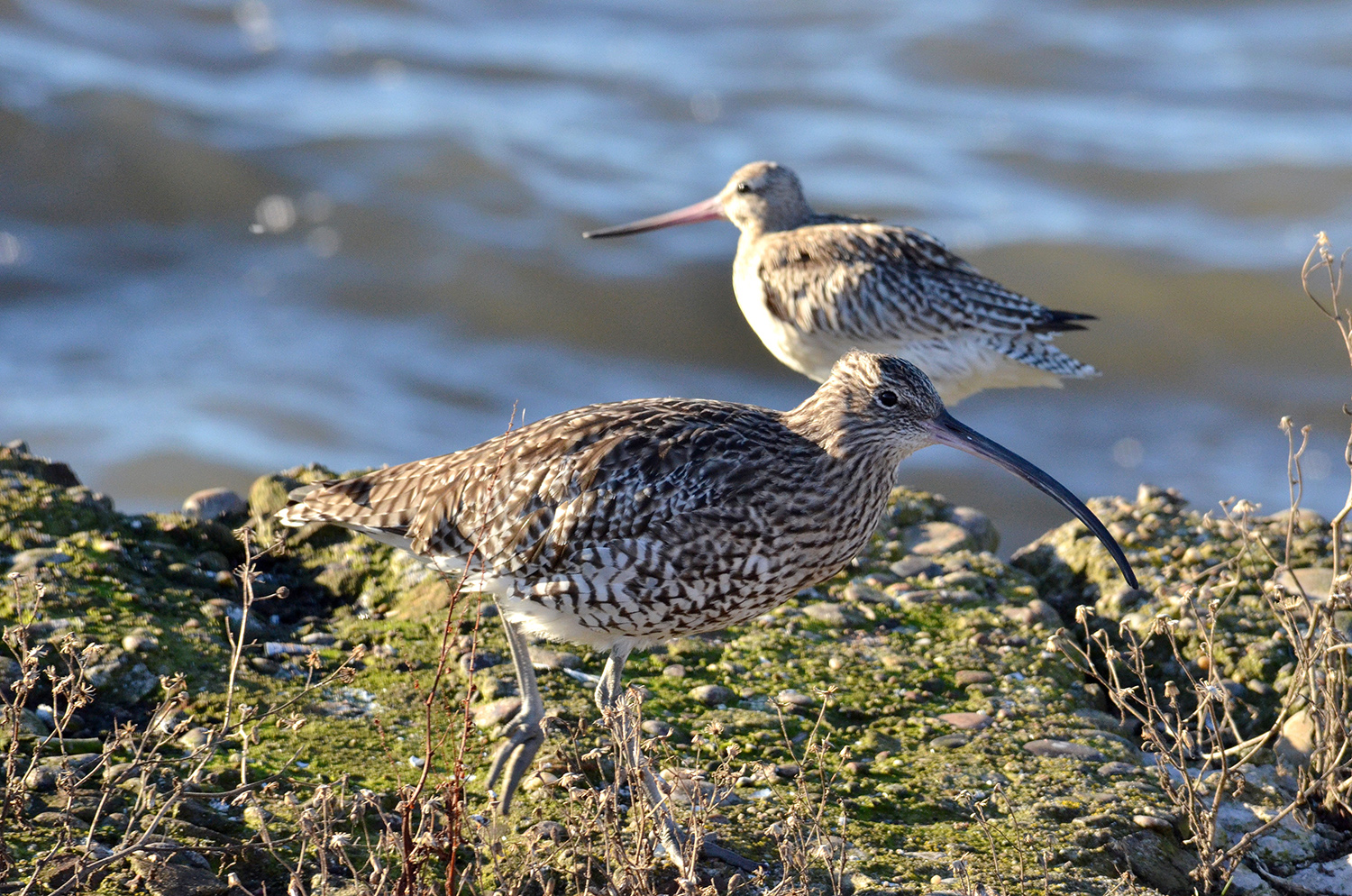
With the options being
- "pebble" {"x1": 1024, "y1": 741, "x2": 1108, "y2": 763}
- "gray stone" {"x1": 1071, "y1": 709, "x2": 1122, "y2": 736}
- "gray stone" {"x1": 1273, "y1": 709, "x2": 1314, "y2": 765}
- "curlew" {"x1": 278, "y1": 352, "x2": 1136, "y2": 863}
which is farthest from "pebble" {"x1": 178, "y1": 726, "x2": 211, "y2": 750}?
"gray stone" {"x1": 1273, "y1": 709, "x2": 1314, "y2": 765}

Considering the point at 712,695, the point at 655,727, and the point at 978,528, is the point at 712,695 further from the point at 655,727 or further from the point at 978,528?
the point at 978,528

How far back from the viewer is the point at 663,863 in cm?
425

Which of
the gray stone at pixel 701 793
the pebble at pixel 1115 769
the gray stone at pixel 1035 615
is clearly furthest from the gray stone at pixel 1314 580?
the gray stone at pixel 701 793

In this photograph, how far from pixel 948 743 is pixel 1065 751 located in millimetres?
373

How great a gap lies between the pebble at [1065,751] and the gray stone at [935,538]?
1551mm

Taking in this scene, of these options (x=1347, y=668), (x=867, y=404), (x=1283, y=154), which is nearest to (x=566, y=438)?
(x=867, y=404)

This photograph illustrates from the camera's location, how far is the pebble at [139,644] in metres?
5.03

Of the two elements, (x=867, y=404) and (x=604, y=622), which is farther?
(x=867, y=404)

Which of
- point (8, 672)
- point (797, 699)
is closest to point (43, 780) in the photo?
point (8, 672)

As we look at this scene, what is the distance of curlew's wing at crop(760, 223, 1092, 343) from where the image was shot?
836 centimetres

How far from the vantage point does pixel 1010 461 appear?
195 inches

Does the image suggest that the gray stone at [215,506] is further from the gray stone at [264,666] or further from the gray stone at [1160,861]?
the gray stone at [1160,861]

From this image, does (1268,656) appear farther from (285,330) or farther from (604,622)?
(285,330)

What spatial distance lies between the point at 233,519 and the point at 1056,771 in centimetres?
362
